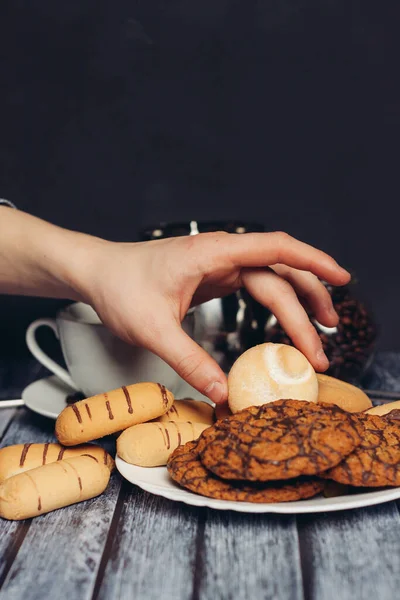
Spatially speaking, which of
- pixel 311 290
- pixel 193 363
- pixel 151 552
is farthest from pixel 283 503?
pixel 311 290

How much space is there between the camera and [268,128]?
2.16 meters

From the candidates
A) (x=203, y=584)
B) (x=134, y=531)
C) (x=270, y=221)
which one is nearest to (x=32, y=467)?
(x=134, y=531)

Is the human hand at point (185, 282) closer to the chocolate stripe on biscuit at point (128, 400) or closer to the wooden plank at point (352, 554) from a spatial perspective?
the chocolate stripe on biscuit at point (128, 400)

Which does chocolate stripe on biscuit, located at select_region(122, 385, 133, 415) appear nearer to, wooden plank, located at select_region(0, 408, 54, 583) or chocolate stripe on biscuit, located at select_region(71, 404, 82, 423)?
chocolate stripe on biscuit, located at select_region(71, 404, 82, 423)

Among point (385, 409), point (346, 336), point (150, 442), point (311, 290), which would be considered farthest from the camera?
point (346, 336)

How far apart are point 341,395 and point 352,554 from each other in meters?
0.35

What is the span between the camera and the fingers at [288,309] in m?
1.18

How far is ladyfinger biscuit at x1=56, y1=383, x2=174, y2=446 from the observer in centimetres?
105

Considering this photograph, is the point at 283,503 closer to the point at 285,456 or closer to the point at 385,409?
the point at 285,456

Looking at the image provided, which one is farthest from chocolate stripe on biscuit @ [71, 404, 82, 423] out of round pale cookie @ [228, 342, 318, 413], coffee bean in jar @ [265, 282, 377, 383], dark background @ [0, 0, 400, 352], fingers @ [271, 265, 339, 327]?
dark background @ [0, 0, 400, 352]

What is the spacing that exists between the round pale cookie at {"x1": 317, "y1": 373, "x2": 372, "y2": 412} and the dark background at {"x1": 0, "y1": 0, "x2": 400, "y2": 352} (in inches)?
41.2

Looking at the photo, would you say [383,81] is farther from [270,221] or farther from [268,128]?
[270,221]

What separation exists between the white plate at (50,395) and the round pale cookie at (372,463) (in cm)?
52

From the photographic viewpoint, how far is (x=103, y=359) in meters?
1.31
